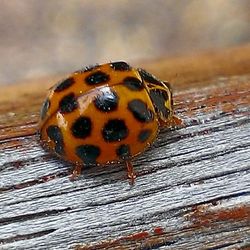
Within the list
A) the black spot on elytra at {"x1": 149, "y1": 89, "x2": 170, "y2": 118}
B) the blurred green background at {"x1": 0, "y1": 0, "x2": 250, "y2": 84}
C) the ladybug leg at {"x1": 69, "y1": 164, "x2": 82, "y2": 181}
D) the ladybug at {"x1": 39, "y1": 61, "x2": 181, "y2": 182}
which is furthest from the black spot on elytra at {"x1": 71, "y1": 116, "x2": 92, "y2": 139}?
the blurred green background at {"x1": 0, "y1": 0, "x2": 250, "y2": 84}

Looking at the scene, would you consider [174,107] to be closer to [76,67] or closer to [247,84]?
[247,84]

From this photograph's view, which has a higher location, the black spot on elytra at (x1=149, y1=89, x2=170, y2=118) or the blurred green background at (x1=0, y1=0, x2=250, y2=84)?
the black spot on elytra at (x1=149, y1=89, x2=170, y2=118)

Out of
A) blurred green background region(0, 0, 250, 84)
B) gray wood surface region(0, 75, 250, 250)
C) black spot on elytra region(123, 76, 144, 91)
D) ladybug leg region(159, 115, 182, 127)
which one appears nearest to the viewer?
gray wood surface region(0, 75, 250, 250)

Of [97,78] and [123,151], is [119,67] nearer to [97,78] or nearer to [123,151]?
[97,78]

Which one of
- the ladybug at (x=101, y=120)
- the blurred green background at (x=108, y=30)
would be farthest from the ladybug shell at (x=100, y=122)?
the blurred green background at (x=108, y=30)

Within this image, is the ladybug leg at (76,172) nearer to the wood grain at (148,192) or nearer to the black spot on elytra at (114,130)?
the wood grain at (148,192)

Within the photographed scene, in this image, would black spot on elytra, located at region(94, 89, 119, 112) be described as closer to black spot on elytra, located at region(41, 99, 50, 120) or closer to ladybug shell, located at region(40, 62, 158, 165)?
ladybug shell, located at region(40, 62, 158, 165)
